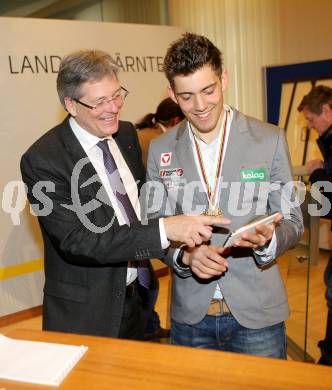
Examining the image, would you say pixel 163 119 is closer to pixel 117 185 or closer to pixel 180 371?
pixel 117 185

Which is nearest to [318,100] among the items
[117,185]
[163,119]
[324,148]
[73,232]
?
[324,148]

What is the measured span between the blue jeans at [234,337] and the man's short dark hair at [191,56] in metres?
0.90

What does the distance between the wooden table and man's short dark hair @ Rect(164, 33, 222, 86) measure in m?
Result: 0.94

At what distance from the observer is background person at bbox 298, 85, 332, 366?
121 inches

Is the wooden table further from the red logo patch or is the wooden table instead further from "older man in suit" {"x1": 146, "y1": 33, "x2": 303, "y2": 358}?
the red logo patch

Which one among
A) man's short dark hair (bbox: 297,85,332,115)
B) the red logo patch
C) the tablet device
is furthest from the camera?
man's short dark hair (bbox: 297,85,332,115)

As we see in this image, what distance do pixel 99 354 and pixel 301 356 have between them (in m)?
2.28

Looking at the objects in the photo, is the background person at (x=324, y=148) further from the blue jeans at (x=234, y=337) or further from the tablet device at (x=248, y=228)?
the tablet device at (x=248, y=228)

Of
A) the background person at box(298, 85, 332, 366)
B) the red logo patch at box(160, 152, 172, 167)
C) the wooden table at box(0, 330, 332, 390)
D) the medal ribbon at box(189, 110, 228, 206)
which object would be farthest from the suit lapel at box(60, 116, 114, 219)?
the background person at box(298, 85, 332, 366)

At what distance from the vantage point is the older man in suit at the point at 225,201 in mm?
1831

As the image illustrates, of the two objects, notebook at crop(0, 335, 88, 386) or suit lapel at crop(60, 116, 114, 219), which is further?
suit lapel at crop(60, 116, 114, 219)

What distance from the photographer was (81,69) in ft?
6.75

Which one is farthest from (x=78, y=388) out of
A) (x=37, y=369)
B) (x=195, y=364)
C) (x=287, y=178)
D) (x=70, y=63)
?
(x=70, y=63)

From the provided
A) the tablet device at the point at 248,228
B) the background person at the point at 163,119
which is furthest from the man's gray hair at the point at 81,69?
the background person at the point at 163,119
